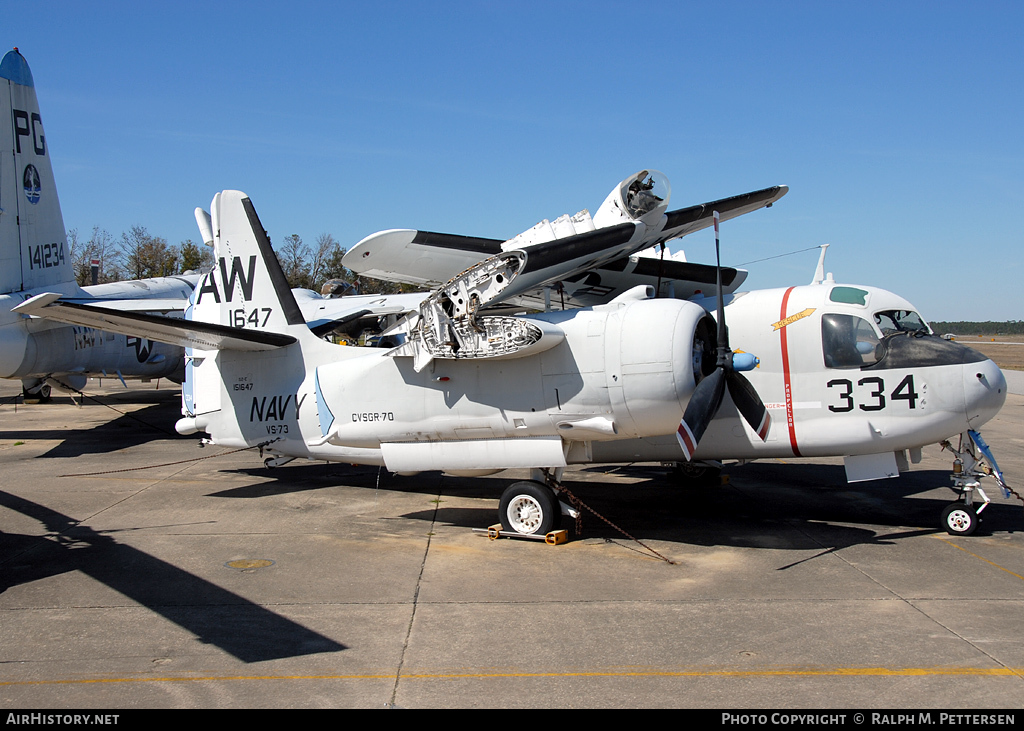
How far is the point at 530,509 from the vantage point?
33.3ft

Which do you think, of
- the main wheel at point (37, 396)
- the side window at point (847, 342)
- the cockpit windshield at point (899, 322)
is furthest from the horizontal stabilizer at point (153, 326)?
the main wheel at point (37, 396)

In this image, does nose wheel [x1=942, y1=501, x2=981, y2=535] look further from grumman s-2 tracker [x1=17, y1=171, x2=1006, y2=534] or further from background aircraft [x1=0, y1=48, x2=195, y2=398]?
background aircraft [x1=0, y1=48, x2=195, y2=398]

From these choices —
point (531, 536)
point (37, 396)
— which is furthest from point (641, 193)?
point (37, 396)

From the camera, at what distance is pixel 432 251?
12102 millimetres

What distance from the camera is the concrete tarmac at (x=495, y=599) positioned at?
19.0ft

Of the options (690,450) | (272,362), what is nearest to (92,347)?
(272,362)

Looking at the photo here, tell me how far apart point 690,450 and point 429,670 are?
4.36 meters

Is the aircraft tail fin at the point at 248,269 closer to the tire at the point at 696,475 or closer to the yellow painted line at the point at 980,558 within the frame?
the tire at the point at 696,475

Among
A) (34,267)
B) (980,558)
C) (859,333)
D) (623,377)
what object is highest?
(34,267)

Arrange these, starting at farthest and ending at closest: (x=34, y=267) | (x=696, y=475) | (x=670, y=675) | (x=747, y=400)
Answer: (x=34, y=267), (x=696, y=475), (x=747, y=400), (x=670, y=675)

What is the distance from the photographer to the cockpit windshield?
33.0 feet

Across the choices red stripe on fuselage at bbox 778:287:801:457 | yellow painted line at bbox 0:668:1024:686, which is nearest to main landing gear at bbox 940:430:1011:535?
red stripe on fuselage at bbox 778:287:801:457

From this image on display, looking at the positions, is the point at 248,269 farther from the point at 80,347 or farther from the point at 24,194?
the point at 80,347

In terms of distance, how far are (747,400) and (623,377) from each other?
6.20 feet
